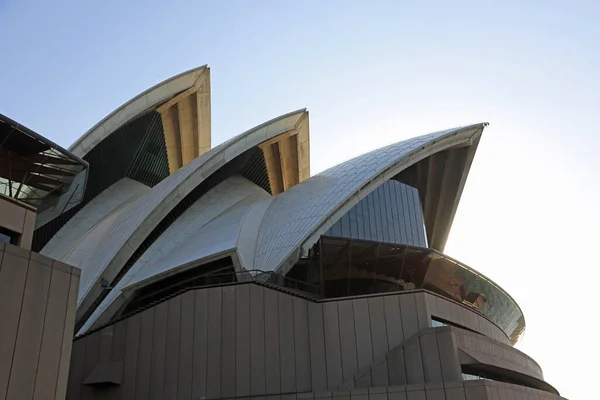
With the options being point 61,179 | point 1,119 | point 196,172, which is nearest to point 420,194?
point 196,172

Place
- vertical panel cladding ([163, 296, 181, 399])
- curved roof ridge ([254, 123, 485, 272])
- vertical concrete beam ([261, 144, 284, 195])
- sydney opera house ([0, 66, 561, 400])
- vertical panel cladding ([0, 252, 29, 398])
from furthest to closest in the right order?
vertical concrete beam ([261, 144, 284, 195]) < curved roof ridge ([254, 123, 485, 272]) < vertical panel cladding ([163, 296, 181, 399]) < sydney opera house ([0, 66, 561, 400]) < vertical panel cladding ([0, 252, 29, 398])

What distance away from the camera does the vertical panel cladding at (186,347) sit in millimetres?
15758

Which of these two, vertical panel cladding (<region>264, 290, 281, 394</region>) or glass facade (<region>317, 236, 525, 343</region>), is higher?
glass facade (<region>317, 236, 525, 343</region>)

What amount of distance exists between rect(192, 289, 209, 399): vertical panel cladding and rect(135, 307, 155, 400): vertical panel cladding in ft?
4.58

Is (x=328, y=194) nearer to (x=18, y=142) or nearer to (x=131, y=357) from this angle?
(x=131, y=357)

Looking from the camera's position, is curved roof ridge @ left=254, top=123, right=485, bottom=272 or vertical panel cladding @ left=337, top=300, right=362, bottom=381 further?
curved roof ridge @ left=254, top=123, right=485, bottom=272

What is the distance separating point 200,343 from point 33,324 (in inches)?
324

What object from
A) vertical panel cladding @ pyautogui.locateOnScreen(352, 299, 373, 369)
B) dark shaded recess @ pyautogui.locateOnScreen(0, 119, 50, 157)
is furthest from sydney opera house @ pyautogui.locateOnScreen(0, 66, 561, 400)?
dark shaded recess @ pyautogui.locateOnScreen(0, 119, 50, 157)

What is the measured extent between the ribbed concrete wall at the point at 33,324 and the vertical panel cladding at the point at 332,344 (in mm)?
8283

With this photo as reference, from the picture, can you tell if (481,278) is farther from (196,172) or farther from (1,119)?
(1,119)

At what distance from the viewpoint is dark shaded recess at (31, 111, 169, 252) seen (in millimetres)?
28156

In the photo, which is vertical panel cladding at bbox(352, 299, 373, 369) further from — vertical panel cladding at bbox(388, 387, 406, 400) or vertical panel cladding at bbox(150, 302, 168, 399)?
vertical panel cladding at bbox(150, 302, 168, 399)

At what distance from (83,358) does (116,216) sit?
11.7m

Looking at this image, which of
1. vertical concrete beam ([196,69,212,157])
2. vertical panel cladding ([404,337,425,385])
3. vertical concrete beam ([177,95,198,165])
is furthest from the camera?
vertical concrete beam ([177,95,198,165])
